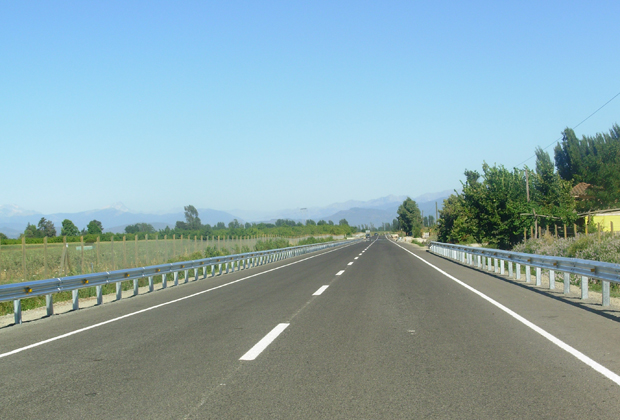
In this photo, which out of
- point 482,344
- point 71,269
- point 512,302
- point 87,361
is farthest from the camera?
point 71,269

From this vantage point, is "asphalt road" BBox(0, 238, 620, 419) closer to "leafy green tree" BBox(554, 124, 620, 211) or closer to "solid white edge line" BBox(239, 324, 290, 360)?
"solid white edge line" BBox(239, 324, 290, 360)

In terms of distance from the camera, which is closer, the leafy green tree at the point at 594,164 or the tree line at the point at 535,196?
the tree line at the point at 535,196

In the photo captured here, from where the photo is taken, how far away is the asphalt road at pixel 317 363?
4660mm

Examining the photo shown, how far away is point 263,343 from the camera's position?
7418 millimetres

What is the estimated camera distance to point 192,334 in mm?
8328

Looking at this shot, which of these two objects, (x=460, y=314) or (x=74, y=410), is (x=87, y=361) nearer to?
(x=74, y=410)

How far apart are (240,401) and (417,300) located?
801cm

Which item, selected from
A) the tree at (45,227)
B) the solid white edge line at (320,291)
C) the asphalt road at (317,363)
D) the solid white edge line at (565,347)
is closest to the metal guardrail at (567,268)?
the asphalt road at (317,363)

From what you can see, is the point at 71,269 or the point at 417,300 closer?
the point at 417,300

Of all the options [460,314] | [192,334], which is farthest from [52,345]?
[460,314]

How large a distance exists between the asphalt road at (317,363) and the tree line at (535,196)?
28.2 metres

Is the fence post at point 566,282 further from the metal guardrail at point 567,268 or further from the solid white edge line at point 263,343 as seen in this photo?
the solid white edge line at point 263,343

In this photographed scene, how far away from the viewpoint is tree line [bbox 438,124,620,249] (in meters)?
38.1

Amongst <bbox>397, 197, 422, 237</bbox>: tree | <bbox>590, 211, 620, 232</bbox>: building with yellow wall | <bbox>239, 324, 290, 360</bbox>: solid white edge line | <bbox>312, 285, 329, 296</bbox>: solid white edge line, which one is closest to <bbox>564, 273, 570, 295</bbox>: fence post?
<bbox>312, 285, 329, 296</bbox>: solid white edge line
